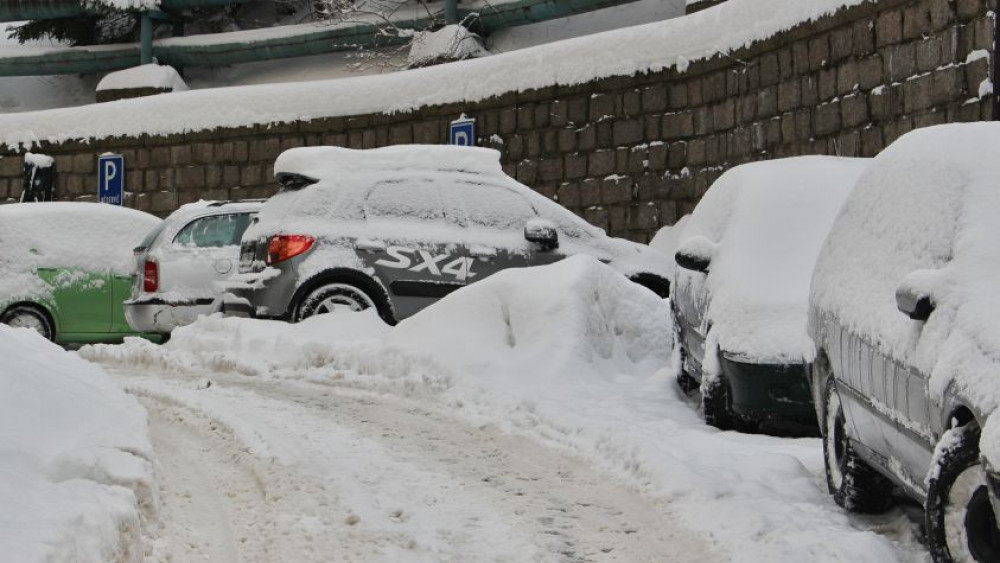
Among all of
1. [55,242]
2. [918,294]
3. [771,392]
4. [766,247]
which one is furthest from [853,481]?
[55,242]

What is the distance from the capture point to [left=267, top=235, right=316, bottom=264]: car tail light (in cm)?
1220

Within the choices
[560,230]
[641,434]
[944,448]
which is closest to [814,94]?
[560,230]

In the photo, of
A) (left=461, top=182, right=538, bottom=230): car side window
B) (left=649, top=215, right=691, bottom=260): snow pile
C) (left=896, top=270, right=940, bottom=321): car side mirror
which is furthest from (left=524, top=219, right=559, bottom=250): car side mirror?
(left=896, top=270, right=940, bottom=321): car side mirror

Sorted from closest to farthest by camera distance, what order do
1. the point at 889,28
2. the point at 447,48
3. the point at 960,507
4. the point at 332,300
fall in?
the point at 960,507, the point at 332,300, the point at 889,28, the point at 447,48

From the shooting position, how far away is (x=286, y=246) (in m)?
12.2

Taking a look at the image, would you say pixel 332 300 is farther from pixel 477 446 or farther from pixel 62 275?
pixel 477 446

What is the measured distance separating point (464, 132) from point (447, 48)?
8.22 m

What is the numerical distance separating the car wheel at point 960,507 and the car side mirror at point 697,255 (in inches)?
161

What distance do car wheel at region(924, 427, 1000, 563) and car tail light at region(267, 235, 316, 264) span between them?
26.1 feet

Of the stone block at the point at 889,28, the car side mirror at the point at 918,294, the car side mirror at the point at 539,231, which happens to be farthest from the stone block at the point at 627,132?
the car side mirror at the point at 918,294

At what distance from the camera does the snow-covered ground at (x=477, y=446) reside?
5.66 m

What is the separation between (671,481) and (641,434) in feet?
4.17

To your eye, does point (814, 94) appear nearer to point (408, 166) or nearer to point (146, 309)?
point (408, 166)

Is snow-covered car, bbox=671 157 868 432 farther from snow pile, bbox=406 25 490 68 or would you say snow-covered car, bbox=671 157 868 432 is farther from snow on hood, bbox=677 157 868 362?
snow pile, bbox=406 25 490 68
